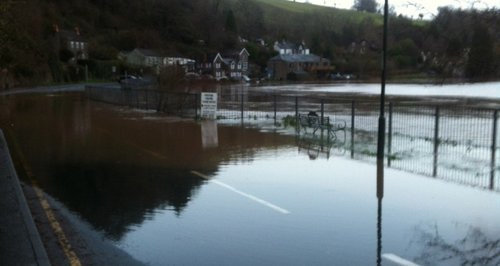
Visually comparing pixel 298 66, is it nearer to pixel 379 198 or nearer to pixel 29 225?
pixel 379 198

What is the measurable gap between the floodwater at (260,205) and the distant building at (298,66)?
107 metres

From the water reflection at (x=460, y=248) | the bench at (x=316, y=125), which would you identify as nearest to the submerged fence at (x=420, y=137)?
the bench at (x=316, y=125)

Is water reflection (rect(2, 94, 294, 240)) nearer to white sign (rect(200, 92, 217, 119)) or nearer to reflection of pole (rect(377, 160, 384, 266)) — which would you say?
white sign (rect(200, 92, 217, 119))

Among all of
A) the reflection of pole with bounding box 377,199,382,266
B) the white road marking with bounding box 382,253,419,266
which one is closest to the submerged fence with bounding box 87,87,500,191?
the reflection of pole with bounding box 377,199,382,266

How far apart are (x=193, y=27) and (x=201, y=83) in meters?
75.7

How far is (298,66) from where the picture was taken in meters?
127

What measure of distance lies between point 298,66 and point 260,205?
393 ft

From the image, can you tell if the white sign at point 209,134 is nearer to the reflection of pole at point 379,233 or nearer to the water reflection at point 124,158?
the water reflection at point 124,158

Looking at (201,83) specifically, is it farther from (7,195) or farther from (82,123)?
(7,195)

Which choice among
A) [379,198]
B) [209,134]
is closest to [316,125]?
[209,134]

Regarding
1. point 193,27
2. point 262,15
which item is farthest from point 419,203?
point 262,15

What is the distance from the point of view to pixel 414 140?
57.1 ft

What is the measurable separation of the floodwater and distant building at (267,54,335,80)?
350 ft

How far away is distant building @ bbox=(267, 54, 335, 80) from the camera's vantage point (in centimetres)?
12288
